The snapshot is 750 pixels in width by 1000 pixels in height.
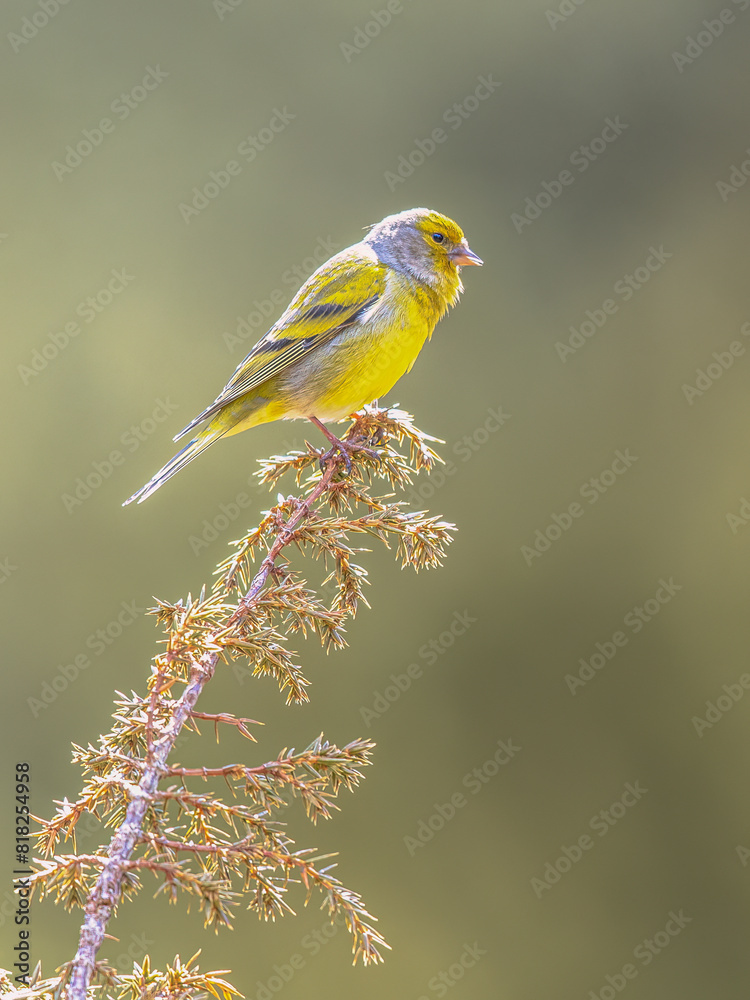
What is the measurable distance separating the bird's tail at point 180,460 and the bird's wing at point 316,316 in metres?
0.09

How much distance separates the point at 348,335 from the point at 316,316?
0.55ft

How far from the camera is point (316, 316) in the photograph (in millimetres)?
3408

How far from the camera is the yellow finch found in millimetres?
3234

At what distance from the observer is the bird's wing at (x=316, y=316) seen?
3271 mm

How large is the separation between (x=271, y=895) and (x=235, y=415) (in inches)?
88.4

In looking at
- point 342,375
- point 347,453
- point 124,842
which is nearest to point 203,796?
point 124,842

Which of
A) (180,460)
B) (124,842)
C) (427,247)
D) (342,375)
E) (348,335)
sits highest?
(427,247)

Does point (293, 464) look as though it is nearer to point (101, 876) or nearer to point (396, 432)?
point (396, 432)

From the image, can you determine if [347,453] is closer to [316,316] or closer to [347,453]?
[347,453]

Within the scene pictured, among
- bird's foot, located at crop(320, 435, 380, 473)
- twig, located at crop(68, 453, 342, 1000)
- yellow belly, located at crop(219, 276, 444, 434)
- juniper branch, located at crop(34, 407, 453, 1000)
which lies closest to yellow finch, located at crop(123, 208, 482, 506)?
yellow belly, located at crop(219, 276, 444, 434)

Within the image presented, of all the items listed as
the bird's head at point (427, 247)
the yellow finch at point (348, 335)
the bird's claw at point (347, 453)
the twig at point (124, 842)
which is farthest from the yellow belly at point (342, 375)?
the twig at point (124, 842)

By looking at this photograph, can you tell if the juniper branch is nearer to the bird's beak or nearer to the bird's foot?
the bird's foot

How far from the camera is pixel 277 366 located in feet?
10.8

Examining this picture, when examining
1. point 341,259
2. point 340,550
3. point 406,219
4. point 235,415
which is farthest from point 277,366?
point 340,550
